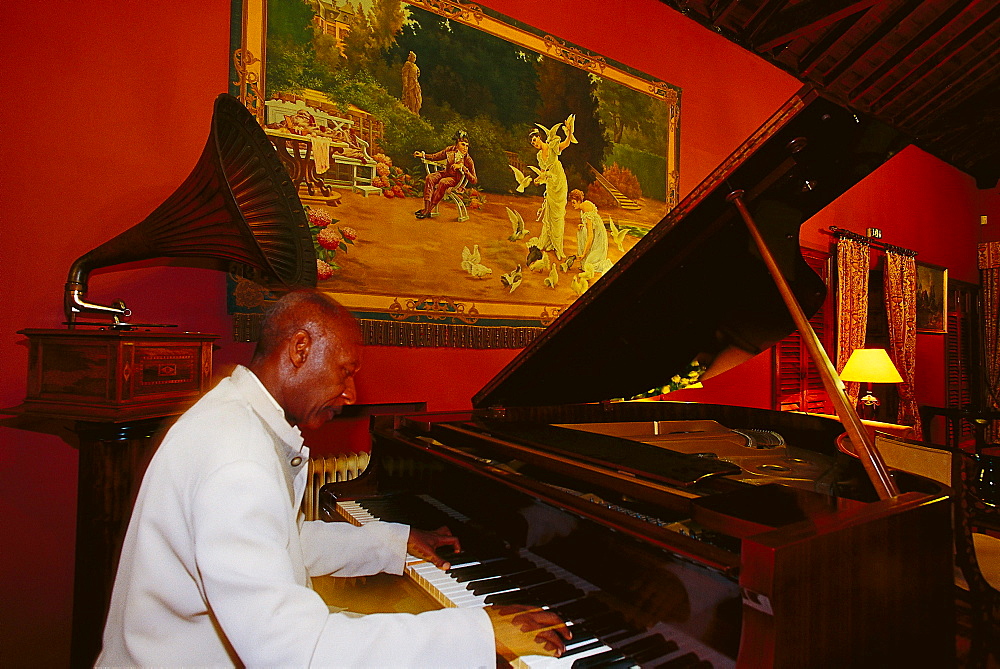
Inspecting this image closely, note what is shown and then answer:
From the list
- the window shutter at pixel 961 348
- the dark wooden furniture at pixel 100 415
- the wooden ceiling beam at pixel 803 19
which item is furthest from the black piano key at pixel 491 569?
the window shutter at pixel 961 348

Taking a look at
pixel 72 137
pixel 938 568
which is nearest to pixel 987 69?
pixel 938 568

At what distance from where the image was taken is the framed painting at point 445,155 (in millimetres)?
2941

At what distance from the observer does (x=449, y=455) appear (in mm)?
1697

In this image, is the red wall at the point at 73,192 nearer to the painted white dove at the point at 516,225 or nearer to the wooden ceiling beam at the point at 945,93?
the painted white dove at the point at 516,225

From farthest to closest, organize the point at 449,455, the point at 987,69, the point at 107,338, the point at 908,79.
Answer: the point at 107,338
the point at 449,455
the point at 987,69
the point at 908,79

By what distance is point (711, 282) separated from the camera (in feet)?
6.60

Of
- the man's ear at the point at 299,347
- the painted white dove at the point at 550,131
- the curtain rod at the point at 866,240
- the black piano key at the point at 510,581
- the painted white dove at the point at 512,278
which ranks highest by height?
the painted white dove at the point at 550,131

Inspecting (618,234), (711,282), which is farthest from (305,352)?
(618,234)

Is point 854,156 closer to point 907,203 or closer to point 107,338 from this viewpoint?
point 107,338

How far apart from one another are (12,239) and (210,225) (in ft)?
3.01

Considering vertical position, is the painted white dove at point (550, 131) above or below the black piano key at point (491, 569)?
above

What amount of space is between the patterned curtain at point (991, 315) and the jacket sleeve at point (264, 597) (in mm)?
9641

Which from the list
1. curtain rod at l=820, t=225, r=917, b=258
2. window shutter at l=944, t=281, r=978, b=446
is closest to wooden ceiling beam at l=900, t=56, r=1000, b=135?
curtain rod at l=820, t=225, r=917, b=258

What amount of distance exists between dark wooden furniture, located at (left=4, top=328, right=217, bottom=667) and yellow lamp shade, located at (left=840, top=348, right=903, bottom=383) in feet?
17.6
